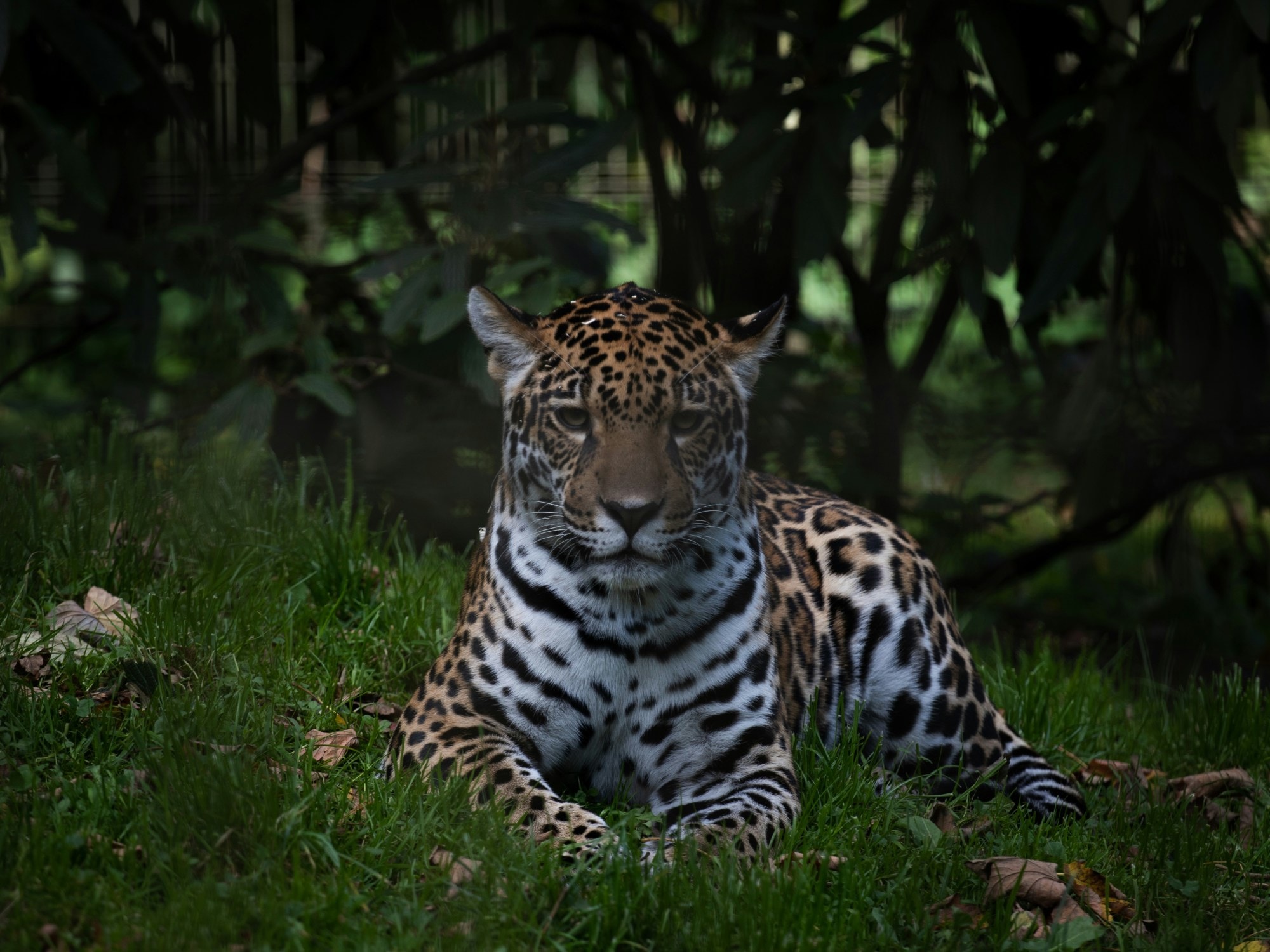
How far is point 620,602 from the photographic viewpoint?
3.79 metres

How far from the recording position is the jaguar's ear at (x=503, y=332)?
3881 millimetres

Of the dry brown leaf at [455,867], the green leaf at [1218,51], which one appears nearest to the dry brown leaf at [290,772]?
the dry brown leaf at [455,867]

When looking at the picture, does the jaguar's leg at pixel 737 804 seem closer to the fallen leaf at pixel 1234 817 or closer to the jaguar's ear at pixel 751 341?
the jaguar's ear at pixel 751 341

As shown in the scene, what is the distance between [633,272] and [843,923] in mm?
10275

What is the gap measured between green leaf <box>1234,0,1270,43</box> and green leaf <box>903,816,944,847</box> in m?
3.01

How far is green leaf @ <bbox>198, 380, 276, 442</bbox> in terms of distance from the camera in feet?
18.0

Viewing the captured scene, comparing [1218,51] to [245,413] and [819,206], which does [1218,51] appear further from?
[245,413]

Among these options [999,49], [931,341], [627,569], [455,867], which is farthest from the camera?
[931,341]

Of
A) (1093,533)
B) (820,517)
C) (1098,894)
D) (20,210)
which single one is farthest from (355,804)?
(1093,533)

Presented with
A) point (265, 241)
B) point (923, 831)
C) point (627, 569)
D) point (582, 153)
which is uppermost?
point (582, 153)

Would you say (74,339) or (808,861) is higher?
(74,339)

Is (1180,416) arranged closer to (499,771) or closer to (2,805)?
(499,771)

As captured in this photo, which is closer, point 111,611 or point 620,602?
point 620,602

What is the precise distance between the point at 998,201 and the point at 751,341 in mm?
2092
